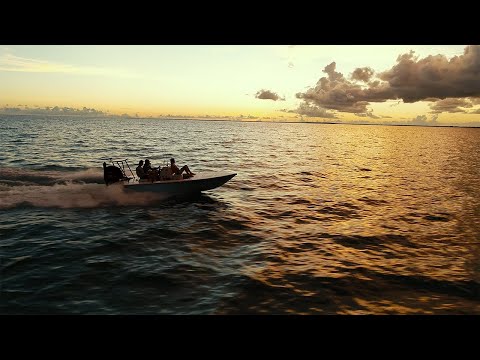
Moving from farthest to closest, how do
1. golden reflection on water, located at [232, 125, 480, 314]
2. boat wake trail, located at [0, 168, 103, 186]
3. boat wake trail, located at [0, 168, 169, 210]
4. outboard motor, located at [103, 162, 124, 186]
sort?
1. boat wake trail, located at [0, 168, 103, 186]
2. outboard motor, located at [103, 162, 124, 186]
3. boat wake trail, located at [0, 168, 169, 210]
4. golden reflection on water, located at [232, 125, 480, 314]

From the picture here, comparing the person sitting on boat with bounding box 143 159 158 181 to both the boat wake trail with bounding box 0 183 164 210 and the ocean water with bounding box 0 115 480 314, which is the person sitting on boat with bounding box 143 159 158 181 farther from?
the ocean water with bounding box 0 115 480 314

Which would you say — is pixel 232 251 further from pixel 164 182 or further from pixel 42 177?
pixel 42 177

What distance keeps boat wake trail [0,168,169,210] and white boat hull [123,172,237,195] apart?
0.49 meters

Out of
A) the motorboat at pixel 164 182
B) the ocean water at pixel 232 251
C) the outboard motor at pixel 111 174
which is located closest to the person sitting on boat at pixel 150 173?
the motorboat at pixel 164 182

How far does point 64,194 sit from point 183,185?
705 centimetres

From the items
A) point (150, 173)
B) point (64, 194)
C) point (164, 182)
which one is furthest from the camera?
point (64, 194)

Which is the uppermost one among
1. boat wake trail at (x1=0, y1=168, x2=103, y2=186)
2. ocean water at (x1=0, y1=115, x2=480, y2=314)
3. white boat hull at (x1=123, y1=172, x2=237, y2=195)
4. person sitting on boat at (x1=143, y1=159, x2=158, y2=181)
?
person sitting on boat at (x1=143, y1=159, x2=158, y2=181)

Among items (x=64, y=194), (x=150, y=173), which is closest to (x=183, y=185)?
(x=150, y=173)

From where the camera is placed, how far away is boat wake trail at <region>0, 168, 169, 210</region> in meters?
19.5

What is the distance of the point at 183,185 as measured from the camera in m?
20.3

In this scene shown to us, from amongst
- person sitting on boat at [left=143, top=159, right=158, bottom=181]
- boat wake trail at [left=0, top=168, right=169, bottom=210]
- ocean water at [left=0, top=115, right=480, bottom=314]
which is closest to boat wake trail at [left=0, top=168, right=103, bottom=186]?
boat wake trail at [left=0, top=168, right=169, bottom=210]
